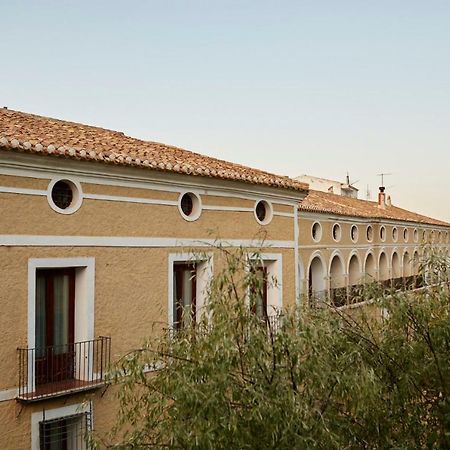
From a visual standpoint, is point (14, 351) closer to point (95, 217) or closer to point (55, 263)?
point (55, 263)

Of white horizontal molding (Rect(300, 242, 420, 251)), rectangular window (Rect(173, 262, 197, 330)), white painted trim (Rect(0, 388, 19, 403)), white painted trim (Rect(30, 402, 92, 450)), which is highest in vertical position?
white horizontal molding (Rect(300, 242, 420, 251))

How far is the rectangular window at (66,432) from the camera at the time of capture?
990 cm

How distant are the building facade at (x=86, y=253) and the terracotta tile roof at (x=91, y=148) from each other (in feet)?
0.10

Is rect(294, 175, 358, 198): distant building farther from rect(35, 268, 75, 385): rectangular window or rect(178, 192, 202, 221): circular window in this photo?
rect(35, 268, 75, 385): rectangular window

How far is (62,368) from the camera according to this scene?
10.1 meters

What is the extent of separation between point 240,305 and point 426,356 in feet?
9.95

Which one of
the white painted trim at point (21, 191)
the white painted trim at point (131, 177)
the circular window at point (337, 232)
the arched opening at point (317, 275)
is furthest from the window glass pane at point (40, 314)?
the circular window at point (337, 232)

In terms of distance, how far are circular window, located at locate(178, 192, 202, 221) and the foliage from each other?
5.27 metres

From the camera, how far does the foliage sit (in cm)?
559

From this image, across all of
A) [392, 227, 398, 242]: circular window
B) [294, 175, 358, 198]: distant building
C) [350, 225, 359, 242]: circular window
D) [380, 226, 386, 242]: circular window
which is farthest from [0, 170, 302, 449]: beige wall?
[294, 175, 358, 198]: distant building

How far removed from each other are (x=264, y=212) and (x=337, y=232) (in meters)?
11.5

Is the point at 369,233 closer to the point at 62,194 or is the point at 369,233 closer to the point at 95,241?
the point at 95,241

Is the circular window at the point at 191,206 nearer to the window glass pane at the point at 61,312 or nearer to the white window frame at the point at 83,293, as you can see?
the white window frame at the point at 83,293

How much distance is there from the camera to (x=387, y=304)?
834 centimetres
